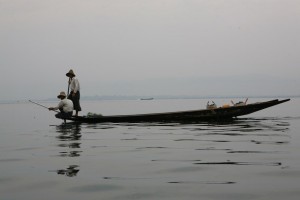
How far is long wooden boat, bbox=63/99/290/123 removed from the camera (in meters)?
19.4

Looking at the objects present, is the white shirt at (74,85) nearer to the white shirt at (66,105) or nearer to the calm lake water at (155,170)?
the white shirt at (66,105)

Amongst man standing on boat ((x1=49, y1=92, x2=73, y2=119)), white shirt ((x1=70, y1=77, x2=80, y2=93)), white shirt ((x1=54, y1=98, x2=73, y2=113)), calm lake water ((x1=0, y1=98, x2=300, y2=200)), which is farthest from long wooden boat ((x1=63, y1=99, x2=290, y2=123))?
calm lake water ((x1=0, y1=98, x2=300, y2=200))

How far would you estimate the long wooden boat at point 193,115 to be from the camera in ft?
63.6

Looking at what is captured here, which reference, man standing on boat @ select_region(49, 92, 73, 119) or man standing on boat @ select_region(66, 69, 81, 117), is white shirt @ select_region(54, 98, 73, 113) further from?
man standing on boat @ select_region(66, 69, 81, 117)

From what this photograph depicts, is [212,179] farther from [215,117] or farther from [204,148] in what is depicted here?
[215,117]

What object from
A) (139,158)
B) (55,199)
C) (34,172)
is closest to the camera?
(55,199)

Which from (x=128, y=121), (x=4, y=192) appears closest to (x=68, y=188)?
(x=4, y=192)

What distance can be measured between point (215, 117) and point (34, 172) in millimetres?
13582

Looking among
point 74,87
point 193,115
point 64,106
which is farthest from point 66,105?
point 193,115

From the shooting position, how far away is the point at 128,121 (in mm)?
20062

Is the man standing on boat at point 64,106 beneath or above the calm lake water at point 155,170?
above

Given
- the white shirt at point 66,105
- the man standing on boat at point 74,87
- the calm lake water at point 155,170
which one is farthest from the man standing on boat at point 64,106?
the calm lake water at point 155,170

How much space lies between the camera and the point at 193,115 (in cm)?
1941

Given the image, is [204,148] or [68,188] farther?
[204,148]
